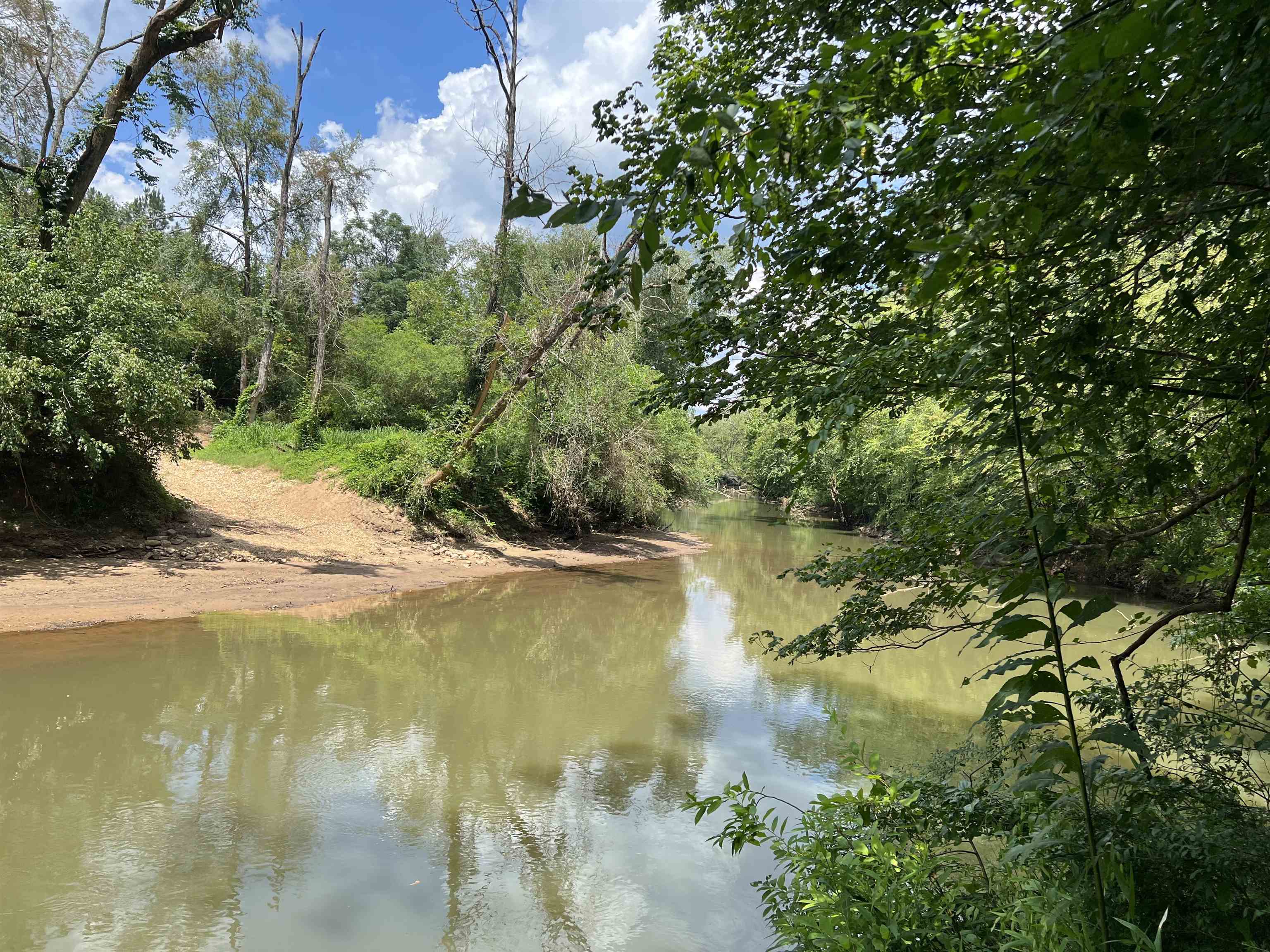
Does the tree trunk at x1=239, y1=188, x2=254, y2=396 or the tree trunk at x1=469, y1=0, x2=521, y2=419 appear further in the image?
the tree trunk at x1=239, y1=188, x2=254, y2=396

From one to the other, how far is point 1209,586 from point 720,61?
16.9 ft

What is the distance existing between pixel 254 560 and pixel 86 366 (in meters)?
4.32

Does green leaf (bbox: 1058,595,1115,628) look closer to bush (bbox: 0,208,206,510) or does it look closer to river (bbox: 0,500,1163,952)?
river (bbox: 0,500,1163,952)

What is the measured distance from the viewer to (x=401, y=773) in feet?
18.6

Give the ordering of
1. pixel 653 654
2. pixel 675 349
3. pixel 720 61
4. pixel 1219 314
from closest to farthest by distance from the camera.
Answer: pixel 1219 314, pixel 675 349, pixel 720 61, pixel 653 654

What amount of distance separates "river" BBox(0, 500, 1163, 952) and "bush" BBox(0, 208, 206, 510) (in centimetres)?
341

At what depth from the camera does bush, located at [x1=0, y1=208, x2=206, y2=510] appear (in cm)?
Result: 925

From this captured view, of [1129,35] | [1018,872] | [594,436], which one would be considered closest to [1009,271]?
[1129,35]

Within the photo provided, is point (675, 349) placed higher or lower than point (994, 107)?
lower

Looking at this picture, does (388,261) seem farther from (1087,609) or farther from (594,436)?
(1087,609)

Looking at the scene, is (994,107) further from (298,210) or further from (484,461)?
(298,210)

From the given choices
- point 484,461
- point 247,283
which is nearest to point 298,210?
point 247,283

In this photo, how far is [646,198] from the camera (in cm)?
125

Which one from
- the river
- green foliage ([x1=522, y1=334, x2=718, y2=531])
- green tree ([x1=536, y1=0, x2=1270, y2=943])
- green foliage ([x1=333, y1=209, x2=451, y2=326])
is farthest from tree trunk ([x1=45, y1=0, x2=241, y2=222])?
green foliage ([x1=333, y1=209, x2=451, y2=326])
